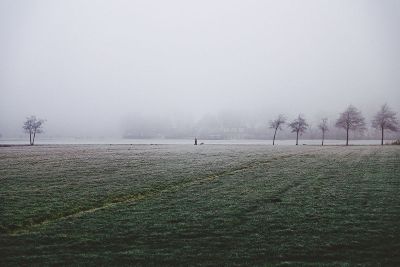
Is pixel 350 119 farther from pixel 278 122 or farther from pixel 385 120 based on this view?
pixel 278 122

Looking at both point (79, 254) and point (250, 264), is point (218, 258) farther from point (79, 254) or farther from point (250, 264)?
point (79, 254)

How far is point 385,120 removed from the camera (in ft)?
398

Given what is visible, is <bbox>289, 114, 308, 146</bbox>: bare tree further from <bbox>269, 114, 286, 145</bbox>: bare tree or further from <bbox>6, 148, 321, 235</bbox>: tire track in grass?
<bbox>6, 148, 321, 235</bbox>: tire track in grass

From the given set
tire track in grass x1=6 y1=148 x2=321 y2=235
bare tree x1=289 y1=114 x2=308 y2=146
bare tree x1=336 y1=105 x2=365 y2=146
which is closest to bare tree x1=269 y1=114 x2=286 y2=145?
bare tree x1=289 y1=114 x2=308 y2=146

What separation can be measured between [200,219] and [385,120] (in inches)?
4822

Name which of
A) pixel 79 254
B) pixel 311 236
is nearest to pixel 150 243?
pixel 79 254

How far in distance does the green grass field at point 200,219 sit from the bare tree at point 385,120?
96320 mm

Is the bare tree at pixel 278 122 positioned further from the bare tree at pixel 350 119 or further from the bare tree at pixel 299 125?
the bare tree at pixel 350 119

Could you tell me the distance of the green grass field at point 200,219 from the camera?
47.3 ft

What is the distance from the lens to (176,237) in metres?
17.0

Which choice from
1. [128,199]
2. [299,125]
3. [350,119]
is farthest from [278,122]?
[128,199]

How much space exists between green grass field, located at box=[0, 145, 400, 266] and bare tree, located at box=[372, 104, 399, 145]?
9632 centimetres

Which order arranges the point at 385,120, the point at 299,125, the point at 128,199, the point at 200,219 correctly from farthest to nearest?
the point at 299,125 → the point at 385,120 → the point at 128,199 → the point at 200,219

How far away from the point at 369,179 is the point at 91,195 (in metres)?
26.4
